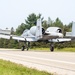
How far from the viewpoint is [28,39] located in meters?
40.4

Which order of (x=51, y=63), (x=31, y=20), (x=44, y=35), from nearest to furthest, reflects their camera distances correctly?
(x=51, y=63), (x=44, y=35), (x=31, y=20)

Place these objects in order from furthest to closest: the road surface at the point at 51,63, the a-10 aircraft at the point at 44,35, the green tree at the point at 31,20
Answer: the green tree at the point at 31,20
the a-10 aircraft at the point at 44,35
the road surface at the point at 51,63

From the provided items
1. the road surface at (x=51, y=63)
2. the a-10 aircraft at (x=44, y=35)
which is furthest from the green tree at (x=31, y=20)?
the road surface at (x=51, y=63)

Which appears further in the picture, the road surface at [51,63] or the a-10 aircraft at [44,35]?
the a-10 aircraft at [44,35]

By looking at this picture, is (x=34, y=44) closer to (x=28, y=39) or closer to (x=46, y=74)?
(x=28, y=39)

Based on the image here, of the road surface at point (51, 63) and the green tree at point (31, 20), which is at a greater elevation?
the green tree at point (31, 20)

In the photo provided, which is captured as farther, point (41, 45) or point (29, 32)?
point (41, 45)

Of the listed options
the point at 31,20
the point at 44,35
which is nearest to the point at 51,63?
the point at 44,35

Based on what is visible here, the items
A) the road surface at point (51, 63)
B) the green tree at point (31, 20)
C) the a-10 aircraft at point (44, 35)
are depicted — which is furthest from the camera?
the green tree at point (31, 20)

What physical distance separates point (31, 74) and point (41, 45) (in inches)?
1955

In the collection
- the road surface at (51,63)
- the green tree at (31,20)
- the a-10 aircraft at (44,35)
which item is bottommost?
the road surface at (51,63)

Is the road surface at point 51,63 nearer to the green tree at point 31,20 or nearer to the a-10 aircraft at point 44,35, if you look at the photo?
the a-10 aircraft at point 44,35

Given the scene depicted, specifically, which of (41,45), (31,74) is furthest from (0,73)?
(41,45)

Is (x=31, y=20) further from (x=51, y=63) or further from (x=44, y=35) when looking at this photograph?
(x=51, y=63)
